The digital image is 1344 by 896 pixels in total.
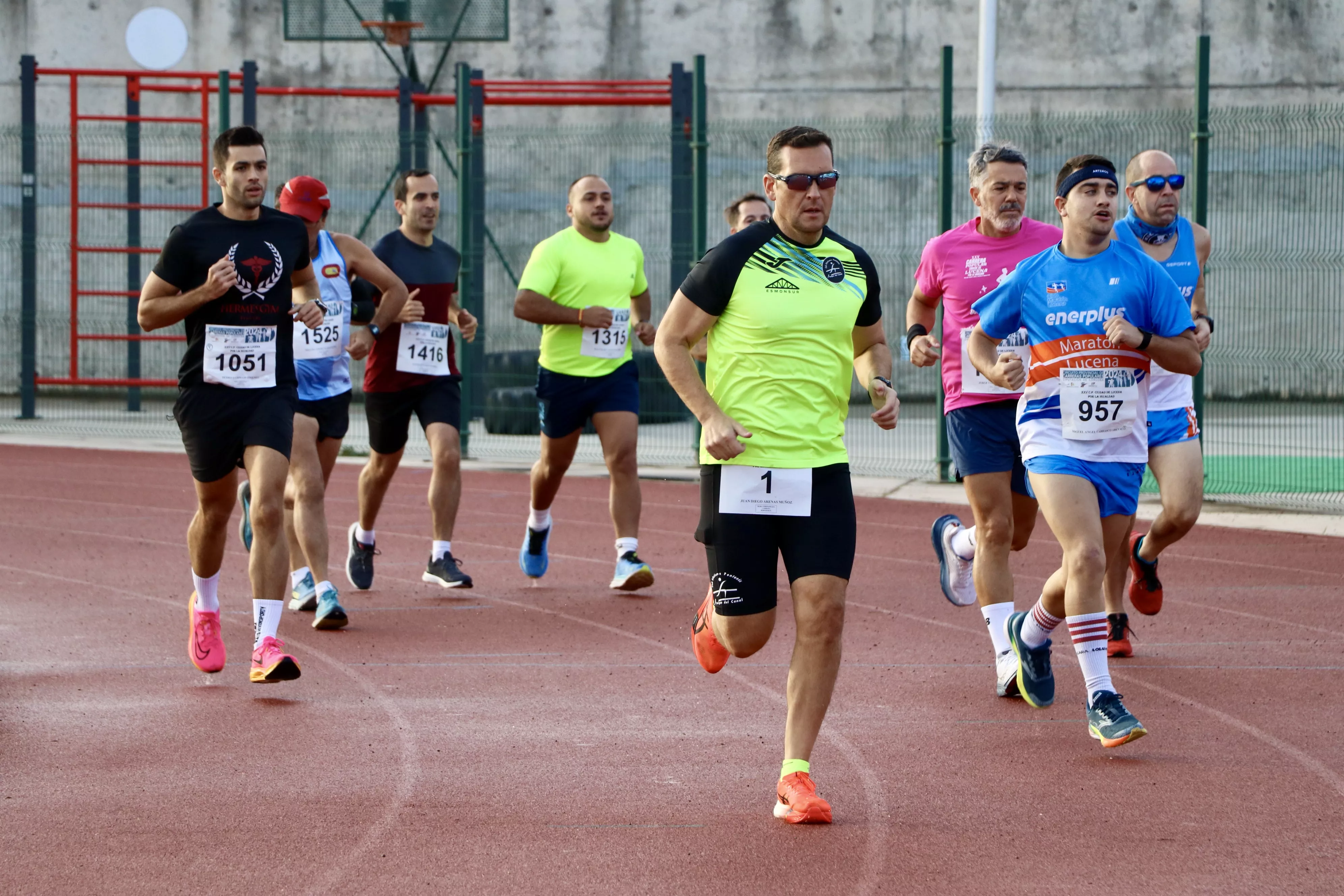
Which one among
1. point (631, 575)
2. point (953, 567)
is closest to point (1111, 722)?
point (953, 567)

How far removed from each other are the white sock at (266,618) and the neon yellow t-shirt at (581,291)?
2.99 m

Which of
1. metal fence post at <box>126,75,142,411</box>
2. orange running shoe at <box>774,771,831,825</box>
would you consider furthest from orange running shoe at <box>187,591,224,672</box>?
metal fence post at <box>126,75,142,411</box>

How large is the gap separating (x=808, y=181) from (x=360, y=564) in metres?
4.92

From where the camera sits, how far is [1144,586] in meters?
7.89

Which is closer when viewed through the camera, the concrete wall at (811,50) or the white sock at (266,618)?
the white sock at (266,618)

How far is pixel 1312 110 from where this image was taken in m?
12.5

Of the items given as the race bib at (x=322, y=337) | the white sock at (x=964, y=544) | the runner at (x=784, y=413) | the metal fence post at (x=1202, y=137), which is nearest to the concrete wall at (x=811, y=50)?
the metal fence post at (x=1202, y=137)

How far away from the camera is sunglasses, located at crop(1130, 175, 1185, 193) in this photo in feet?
24.0

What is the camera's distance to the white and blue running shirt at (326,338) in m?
8.58

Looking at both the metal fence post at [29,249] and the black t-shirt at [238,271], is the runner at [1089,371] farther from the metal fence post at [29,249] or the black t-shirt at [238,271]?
the metal fence post at [29,249]

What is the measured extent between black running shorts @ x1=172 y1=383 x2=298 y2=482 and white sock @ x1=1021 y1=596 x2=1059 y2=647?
3.03 meters

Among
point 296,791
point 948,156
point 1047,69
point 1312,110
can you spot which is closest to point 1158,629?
point 296,791

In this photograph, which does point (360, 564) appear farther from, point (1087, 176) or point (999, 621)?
point (1087, 176)

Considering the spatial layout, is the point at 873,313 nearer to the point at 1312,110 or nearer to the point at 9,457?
the point at 1312,110
